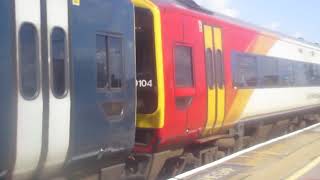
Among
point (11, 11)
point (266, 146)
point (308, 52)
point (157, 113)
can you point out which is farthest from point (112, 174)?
point (308, 52)

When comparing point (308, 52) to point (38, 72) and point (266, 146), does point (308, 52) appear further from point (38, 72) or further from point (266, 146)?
point (38, 72)

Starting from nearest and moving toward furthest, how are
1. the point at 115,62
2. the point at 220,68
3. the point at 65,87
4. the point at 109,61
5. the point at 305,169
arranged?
the point at 65,87 → the point at 109,61 → the point at 115,62 → the point at 305,169 → the point at 220,68

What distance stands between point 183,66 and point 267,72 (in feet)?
16.7

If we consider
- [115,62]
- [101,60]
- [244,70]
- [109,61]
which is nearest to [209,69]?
[244,70]

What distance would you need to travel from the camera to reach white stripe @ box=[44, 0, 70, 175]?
6.06m

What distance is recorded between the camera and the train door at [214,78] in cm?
1020

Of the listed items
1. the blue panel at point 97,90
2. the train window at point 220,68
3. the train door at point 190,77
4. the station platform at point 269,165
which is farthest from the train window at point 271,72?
the blue panel at point 97,90

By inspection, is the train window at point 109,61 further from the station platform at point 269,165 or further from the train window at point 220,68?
the train window at point 220,68

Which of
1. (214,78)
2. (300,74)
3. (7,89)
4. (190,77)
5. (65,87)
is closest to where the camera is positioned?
(7,89)

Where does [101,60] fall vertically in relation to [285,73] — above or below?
above

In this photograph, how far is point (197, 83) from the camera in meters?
9.73

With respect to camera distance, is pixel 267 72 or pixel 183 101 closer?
pixel 183 101

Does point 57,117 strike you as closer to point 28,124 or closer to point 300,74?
point 28,124

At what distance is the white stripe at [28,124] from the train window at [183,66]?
11.5 feet
